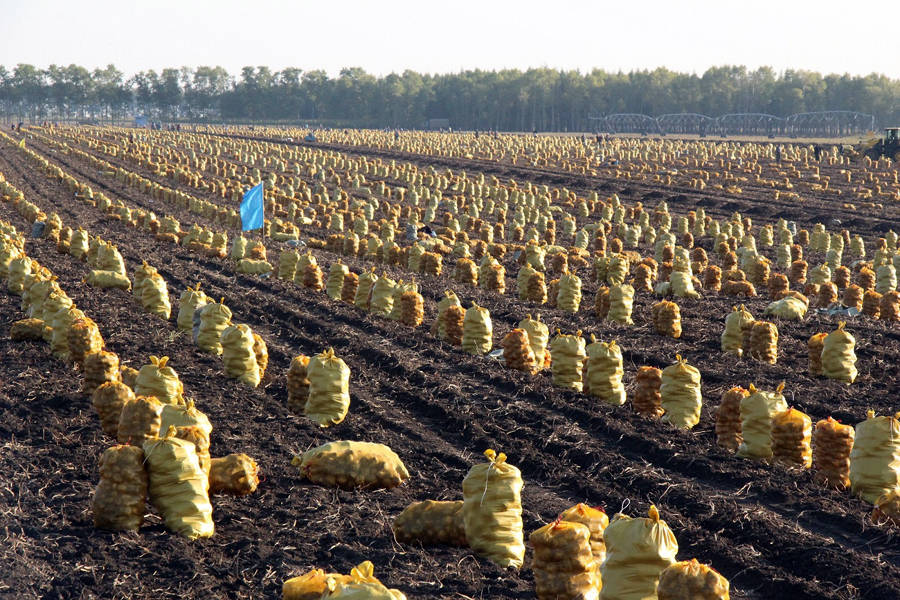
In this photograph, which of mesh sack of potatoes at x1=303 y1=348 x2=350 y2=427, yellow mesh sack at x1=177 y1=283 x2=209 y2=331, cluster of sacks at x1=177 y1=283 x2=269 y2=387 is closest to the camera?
mesh sack of potatoes at x1=303 y1=348 x2=350 y2=427

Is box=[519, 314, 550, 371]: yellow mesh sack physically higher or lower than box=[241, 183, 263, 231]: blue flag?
lower

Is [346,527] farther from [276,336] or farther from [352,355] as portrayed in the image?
[276,336]

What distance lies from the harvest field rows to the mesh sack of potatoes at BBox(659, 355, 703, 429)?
262 mm

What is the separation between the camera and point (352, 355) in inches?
607

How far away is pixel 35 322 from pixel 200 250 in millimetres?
11481

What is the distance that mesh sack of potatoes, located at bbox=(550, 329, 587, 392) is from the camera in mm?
13305

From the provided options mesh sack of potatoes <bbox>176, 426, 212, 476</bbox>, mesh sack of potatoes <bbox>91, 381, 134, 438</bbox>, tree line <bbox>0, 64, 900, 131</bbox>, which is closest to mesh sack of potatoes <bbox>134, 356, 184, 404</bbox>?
mesh sack of potatoes <bbox>91, 381, 134, 438</bbox>

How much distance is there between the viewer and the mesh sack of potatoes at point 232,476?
9086 millimetres

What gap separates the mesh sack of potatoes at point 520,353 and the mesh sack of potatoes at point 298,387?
3.58m

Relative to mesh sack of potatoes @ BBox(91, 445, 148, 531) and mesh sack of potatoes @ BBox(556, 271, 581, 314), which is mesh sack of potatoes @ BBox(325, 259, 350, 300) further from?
mesh sack of potatoes @ BBox(91, 445, 148, 531)

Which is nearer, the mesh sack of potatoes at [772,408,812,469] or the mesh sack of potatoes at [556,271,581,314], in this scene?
the mesh sack of potatoes at [772,408,812,469]

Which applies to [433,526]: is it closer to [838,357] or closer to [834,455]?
[834,455]

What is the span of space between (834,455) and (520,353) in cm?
538

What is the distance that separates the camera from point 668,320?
17250 millimetres
